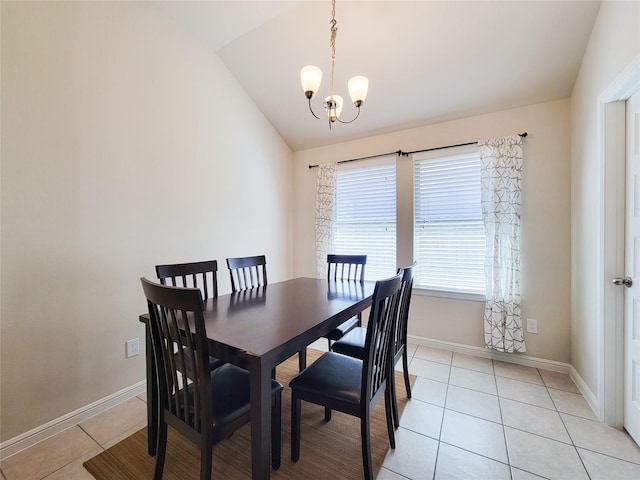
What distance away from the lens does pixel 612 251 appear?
5.56ft

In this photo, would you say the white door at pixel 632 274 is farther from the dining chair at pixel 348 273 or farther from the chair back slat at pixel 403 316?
the dining chair at pixel 348 273

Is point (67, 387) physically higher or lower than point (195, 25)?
lower

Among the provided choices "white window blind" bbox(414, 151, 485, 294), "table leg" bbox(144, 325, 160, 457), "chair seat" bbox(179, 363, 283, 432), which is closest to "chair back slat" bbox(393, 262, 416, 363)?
"chair seat" bbox(179, 363, 283, 432)

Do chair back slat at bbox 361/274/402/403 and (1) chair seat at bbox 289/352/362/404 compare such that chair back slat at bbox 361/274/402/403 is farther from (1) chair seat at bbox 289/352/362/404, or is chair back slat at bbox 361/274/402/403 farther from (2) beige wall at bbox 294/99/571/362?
(2) beige wall at bbox 294/99/571/362

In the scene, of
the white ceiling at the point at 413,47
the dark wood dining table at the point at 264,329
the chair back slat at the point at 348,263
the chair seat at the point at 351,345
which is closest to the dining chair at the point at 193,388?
the dark wood dining table at the point at 264,329

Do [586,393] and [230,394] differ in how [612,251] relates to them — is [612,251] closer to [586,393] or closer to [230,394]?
[586,393]

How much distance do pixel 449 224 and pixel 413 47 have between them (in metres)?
1.65

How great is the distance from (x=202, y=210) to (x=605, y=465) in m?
3.18

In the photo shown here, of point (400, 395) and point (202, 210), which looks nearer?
point (400, 395)

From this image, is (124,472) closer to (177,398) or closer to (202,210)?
(177,398)

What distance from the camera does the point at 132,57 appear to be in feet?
6.70

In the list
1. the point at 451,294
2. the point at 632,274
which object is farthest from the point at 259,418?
the point at 451,294

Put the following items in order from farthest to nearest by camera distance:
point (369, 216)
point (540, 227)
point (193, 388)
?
point (369, 216)
point (540, 227)
point (193, 388)

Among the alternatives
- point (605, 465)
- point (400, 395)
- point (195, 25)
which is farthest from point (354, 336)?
point (195, 25)
